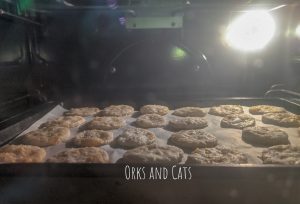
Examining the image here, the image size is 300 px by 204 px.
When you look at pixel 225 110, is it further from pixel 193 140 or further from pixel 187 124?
pixel 193 140

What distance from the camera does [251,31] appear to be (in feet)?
6.68

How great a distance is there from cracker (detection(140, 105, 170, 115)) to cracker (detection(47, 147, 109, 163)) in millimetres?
718

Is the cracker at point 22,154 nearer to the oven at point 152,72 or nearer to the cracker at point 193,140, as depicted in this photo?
the oven at point 152,72

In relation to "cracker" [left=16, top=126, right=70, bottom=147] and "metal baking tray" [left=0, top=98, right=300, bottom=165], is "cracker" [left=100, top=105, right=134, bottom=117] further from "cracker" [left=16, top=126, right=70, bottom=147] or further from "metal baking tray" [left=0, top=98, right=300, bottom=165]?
"cracker" [left=16, top=126, right=70, bottom=147]

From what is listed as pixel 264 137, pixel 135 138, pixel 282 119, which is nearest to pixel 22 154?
pixel 135 138

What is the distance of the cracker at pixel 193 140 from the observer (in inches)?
58.2

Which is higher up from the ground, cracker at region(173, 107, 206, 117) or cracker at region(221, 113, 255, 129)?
cracker at region(173, 107, 206, 117)

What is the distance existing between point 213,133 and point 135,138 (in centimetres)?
53

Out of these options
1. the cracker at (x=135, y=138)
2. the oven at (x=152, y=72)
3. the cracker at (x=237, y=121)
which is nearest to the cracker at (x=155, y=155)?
the oven at (x=152, y=72)

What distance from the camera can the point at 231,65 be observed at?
7.05ft

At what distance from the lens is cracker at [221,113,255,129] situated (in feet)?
5.84

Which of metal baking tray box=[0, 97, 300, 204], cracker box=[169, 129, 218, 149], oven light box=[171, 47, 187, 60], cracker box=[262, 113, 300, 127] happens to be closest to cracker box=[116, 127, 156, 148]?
cracker box=[169, 129, 218, 149]

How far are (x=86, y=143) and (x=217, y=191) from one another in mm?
843

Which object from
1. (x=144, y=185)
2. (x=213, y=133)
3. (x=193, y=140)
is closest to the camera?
(x=144, y=185)
